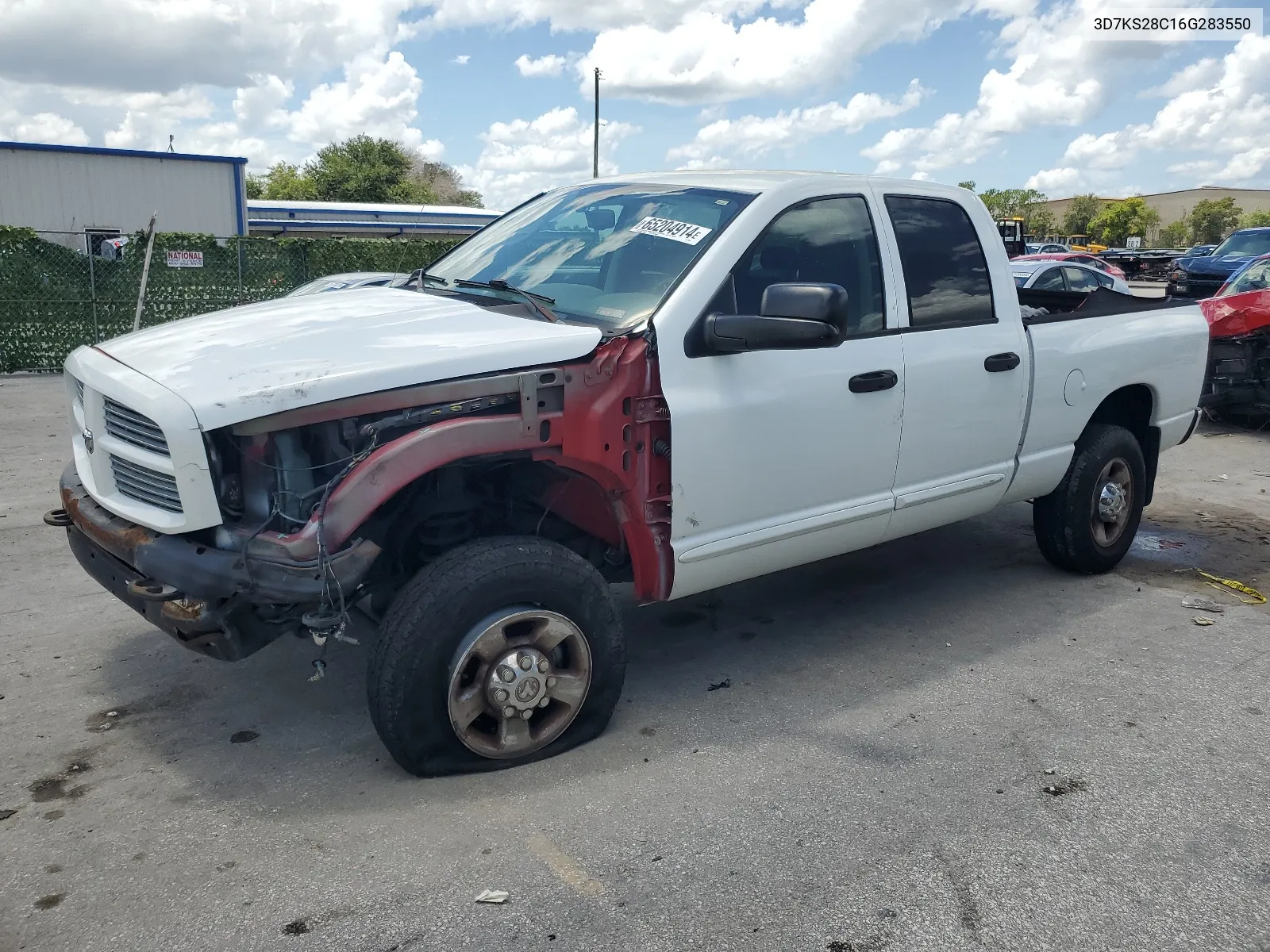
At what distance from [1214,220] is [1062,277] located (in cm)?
7534

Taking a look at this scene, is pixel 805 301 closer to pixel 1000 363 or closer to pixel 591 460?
pixel 591 460

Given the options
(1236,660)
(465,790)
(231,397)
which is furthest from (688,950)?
(1236,660)

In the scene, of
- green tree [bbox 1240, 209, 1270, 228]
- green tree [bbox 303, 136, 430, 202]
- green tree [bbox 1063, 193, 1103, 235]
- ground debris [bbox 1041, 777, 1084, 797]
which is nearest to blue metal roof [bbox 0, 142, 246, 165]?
ground debris [bbox 1041, 777, 1084, 797]

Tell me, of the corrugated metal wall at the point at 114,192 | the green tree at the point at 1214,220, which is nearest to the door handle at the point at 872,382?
the corrugated metal wall at the point at 114,192

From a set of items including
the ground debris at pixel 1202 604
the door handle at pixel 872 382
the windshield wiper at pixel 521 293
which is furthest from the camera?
the ground debris at pixel 1202 604

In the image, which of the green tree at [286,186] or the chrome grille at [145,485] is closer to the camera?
the chrome grille at [145,485]

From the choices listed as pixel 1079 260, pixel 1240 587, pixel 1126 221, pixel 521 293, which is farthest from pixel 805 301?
pixel 1126 221

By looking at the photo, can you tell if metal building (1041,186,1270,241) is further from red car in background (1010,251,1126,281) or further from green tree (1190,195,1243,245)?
red car in background (1010,251,1126,281)

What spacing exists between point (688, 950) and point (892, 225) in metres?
3.03

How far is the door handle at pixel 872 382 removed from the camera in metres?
4.09

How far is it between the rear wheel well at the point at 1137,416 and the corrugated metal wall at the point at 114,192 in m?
20.4

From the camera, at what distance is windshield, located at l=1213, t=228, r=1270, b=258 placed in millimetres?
20094

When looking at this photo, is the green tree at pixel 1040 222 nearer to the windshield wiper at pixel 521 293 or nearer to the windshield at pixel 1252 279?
the windshield at pixel 1252 279

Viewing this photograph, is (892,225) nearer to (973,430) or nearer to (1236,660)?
(973,430)
